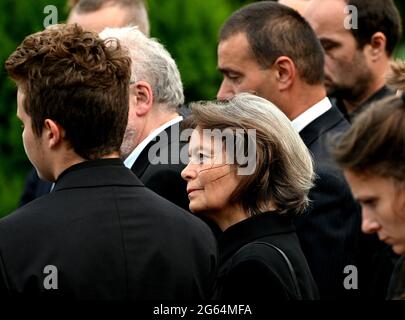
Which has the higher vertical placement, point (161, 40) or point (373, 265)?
point (161, 40)

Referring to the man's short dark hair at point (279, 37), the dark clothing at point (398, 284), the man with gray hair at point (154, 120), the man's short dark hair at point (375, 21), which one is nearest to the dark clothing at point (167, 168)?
the man with gray hair at point (154, 120)

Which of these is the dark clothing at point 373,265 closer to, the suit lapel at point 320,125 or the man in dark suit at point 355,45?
the suit lapel at point 320,125

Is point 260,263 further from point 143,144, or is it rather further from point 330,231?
point 143,144

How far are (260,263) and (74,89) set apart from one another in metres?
0.94

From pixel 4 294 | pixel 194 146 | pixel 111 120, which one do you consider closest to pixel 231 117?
pixel 194 146

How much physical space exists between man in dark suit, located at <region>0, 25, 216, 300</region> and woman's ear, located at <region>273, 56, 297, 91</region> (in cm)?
163

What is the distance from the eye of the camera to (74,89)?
355 centimetres

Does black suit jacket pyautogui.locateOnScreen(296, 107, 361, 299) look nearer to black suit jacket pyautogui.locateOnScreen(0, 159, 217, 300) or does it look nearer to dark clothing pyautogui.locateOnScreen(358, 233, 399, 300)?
dark clothing pyautogui.locateOnScreen(358, 233, 399, 300)

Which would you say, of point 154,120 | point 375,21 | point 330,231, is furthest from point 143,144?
point 375,21

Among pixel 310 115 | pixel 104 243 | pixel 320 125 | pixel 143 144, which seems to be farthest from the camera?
pixel 310 115

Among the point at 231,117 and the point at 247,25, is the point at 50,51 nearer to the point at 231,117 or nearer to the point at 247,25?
the point at 231,117

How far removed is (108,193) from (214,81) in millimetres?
6521

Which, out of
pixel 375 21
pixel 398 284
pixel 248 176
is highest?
pixel 375 21

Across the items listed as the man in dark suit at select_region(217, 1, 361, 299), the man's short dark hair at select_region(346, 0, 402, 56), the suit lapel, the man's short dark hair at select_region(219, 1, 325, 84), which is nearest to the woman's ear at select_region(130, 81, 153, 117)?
the man in dark suit at select_region(217, 1, 361, 299)
